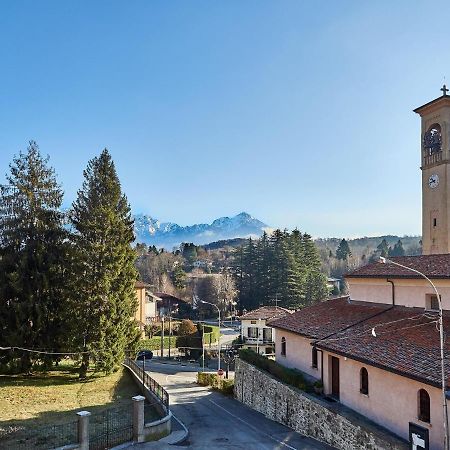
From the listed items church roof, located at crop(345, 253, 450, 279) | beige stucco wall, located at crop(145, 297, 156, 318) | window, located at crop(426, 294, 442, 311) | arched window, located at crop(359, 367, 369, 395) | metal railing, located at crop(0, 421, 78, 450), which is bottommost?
beige stucco wall, located at crop(145, 297, 156, 318)

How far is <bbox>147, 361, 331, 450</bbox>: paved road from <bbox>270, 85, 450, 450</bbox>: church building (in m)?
3.35

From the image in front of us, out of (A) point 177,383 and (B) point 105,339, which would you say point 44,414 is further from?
(A) point 177,383

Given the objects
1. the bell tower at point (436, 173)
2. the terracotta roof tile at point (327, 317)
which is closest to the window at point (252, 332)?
the terracotta roof tile at point (327, 317)

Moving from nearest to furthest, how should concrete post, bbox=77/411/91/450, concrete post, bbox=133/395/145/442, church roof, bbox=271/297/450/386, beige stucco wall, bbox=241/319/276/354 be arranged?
church roof, bbox=271/297/450/386 → concrete post, bbox=77/411/91/450 → concrete post, bbox=133/395/145/442 → beige stucco wall, bbox=241/319/276/354

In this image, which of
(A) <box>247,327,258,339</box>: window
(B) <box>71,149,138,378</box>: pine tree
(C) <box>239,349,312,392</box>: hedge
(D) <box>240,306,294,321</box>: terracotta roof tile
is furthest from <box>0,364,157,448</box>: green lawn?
(A) <box>247,327,258,339</box>: window

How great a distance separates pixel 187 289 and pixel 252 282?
70.0 ft

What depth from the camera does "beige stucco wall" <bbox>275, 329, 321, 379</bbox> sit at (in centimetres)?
2680

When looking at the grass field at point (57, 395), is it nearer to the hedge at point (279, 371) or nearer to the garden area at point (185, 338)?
the hedge at point (279, 371)

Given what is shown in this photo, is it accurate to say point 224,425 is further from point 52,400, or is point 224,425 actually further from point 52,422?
point 52,400

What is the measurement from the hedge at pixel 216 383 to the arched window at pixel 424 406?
69.6 feet

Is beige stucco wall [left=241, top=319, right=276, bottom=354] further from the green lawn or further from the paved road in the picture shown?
the green lawn

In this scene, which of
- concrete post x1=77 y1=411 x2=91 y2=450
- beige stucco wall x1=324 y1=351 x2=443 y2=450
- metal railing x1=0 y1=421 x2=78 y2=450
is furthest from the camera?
metal railing x1=0 y1=421 x2=78 y2=450

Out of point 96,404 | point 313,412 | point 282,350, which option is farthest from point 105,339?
point 313,412

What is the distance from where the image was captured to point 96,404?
26547mm
